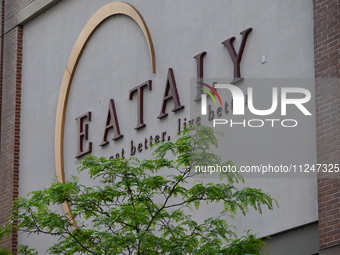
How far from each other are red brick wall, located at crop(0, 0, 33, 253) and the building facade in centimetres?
3

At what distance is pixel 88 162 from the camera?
50.6 feet

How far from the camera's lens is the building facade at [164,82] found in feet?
54.2

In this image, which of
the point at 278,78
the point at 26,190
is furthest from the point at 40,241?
the point at 278,78

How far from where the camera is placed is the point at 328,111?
16281mm

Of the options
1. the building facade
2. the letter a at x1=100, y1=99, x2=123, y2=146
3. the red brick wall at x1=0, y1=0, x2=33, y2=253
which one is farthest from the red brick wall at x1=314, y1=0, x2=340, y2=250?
the red brick wall at x1=0, y1=0, x2=33, y2=253

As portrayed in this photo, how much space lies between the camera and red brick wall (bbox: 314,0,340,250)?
15820 mm

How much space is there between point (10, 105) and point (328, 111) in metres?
12.3

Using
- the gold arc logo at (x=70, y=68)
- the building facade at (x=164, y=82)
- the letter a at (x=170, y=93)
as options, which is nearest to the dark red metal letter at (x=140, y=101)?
the building facade at (x=164, y=82)

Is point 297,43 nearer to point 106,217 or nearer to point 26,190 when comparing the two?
point 106,217

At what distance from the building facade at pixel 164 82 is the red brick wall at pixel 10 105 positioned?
3cm

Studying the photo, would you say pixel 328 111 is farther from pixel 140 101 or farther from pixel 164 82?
pixel 140 101

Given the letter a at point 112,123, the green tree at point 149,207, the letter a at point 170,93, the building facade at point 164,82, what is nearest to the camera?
the green tree at point 149,207

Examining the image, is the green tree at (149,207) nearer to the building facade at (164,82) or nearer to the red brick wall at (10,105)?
the building facade at (164,82)

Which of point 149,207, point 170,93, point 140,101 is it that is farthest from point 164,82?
point 149,207
